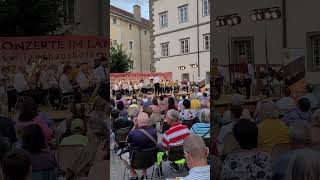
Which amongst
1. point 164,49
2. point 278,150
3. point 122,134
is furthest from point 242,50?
point 164,49

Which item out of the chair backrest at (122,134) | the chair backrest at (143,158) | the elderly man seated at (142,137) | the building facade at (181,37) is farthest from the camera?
the building facade at (181,37)

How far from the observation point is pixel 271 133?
253 inches

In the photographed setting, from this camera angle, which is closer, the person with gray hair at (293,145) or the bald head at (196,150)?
the bald head at (196,150)

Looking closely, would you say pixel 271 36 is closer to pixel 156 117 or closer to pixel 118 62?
pixel 156 117

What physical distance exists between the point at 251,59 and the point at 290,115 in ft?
2.74

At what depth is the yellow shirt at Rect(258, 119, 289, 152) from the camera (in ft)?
20.5

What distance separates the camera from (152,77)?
37219 millimetres

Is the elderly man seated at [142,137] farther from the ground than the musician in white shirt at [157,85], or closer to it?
closer to it

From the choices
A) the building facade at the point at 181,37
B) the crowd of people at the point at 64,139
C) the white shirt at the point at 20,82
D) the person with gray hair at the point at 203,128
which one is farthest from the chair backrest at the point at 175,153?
the building facade at the point at 181,37

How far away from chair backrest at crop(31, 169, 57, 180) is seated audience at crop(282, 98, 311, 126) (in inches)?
112

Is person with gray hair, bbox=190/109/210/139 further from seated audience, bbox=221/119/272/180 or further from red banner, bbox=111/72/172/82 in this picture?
red banner, bbox=111/72/172/82

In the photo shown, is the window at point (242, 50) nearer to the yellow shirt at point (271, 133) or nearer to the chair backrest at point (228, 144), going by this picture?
the yellow shirt at point (271, 133)

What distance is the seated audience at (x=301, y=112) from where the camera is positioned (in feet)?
21.5

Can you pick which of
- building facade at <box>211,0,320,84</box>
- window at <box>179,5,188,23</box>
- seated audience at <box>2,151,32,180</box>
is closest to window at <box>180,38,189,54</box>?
window at <box>179,5,188,23</box>
